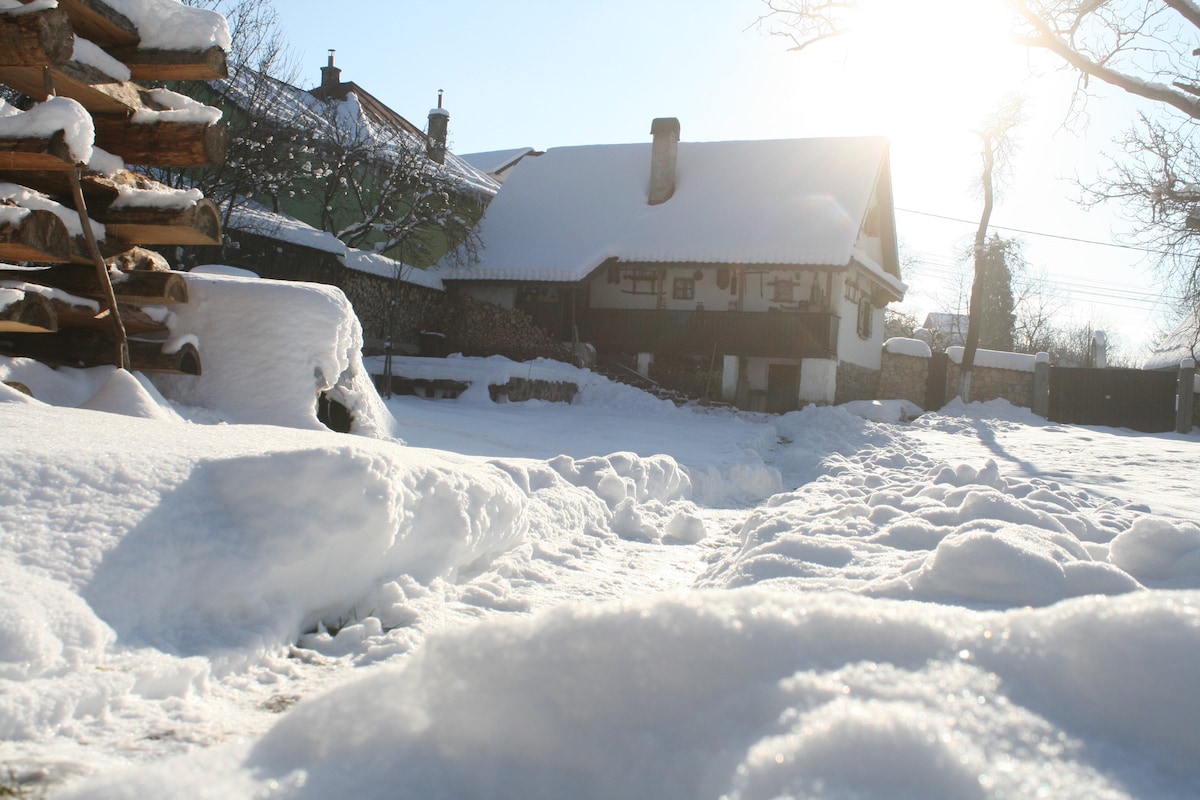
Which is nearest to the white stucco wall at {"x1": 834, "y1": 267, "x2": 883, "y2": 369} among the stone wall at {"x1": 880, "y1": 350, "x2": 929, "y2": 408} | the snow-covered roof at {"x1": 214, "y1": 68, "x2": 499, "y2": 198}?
the stone wall at {"x1": 880, "y1": 350, "x2": 929, "y2": 408}

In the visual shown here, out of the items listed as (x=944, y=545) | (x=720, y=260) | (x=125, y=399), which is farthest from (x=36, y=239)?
(x=720, y=260)

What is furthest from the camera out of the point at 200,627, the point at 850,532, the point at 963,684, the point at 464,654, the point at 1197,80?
the point at 1197,80

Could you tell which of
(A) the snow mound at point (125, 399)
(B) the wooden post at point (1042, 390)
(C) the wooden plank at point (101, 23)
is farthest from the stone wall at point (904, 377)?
(A) the snow mound at point (125, 399)

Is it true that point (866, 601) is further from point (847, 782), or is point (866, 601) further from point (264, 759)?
point (264, 759)

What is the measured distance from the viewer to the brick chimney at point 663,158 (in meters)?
20.3

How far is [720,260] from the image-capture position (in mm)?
17891

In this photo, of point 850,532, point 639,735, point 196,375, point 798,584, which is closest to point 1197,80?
point 850,532

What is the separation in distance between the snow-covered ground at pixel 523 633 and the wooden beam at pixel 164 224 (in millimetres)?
948

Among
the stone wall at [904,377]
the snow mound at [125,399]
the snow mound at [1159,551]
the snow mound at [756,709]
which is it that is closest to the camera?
the snow mound at [756,709]

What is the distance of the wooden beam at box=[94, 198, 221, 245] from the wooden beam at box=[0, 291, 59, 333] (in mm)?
985

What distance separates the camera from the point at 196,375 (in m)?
5.34

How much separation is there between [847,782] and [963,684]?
1.01 feet

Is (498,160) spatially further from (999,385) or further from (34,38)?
(34,38)

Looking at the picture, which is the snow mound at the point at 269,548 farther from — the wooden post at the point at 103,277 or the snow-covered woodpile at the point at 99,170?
the wooden post at the point at 103,277
